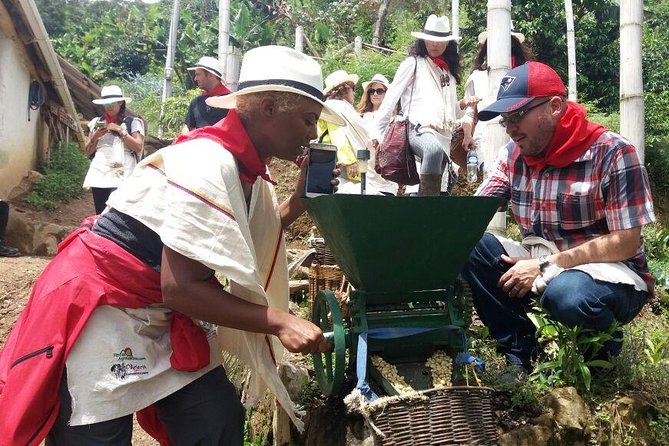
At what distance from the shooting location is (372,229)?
7.51ft

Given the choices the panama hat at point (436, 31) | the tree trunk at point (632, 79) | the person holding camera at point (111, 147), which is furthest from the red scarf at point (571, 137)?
the person holding camera at point (111, 147)

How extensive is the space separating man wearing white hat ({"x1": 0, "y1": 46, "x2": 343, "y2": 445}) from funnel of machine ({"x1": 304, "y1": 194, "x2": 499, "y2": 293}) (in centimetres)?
32

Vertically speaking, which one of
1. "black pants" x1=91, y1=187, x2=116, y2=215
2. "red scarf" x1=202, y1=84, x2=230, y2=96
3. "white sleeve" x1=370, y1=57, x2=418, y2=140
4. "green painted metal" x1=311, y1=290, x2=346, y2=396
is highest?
"red scarf" x1=202, y1=84, x2=230, y2=96

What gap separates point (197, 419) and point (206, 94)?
4.12 m

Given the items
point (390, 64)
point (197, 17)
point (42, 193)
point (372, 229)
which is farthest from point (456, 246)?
point (197, 17)

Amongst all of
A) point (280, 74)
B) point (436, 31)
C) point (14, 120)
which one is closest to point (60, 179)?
point (14, 120)

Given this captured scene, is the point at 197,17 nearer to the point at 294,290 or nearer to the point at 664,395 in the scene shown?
the point at 294,290

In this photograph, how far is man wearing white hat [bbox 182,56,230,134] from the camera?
5.70 metres

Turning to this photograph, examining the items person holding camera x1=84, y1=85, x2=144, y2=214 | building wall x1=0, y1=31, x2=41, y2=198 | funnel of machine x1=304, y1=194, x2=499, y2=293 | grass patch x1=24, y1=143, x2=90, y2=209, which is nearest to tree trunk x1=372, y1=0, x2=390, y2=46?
grass patch x1=24, y1=143, x2=90, y2=209

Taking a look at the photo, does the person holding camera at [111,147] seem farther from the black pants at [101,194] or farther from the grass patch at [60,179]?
the grass patch at [60,179]

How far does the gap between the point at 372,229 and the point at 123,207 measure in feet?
2.90

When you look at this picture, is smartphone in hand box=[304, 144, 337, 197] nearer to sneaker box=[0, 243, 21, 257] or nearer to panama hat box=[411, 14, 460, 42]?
panama hat box=[411, 14, 460, 42]

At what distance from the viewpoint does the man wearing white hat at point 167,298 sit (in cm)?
195

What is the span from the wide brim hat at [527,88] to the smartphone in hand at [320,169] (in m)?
0.83
